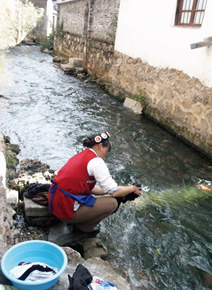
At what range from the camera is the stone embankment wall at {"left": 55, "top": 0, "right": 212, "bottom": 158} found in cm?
643

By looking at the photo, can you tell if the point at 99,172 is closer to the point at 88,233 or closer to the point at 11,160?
the point at 88,233

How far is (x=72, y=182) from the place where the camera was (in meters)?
2.90

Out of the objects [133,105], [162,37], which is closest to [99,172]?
[162,37]

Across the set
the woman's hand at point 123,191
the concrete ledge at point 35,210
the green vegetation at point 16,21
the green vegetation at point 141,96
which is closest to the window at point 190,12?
the green vegetation at point 141,96

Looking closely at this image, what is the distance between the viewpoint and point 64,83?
12.6 metres

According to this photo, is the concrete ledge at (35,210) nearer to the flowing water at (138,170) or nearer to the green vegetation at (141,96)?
the flowing water at (138,170)

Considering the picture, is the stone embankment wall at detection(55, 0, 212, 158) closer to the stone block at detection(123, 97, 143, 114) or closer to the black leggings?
the stone block at detection(123, 97, 143, 114)

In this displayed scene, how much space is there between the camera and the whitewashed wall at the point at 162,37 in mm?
6219

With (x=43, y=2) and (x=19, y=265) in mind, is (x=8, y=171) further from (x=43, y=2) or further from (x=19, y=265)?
(x=43, y=2)

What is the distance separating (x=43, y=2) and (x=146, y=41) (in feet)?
95.9

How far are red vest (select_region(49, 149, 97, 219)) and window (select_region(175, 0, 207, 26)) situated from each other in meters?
5.41

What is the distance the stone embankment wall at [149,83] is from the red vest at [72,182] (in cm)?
412

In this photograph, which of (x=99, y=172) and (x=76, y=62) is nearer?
(x=99, y=172)

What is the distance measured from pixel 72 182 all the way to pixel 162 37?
262 inches
